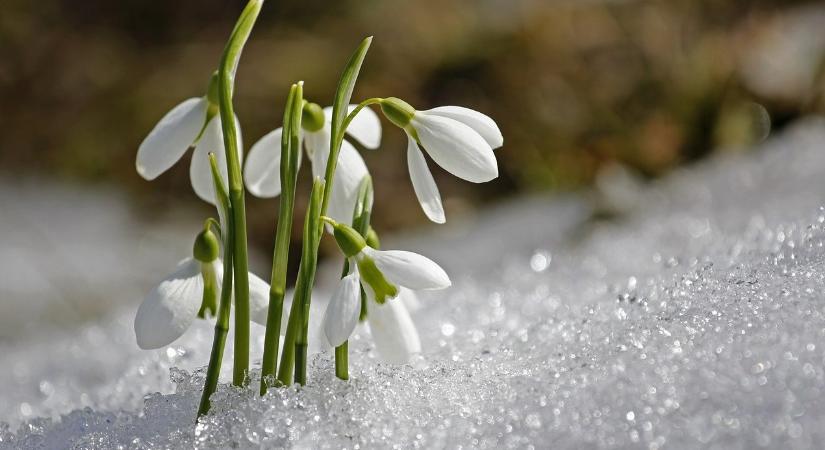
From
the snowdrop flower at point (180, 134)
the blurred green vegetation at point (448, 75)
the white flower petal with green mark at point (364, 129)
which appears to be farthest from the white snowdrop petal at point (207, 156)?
the blurred green vegetation at point (448, 75)

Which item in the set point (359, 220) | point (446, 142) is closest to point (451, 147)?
point (446, 142)

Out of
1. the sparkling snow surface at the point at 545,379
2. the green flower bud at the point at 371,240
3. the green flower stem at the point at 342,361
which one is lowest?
the sparkling snow surface at the point at 545,379

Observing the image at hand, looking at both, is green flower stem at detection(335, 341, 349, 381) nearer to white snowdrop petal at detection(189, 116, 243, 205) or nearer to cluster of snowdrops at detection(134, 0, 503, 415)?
cluster of snowdrops at detection(134, 0, 503, 415)

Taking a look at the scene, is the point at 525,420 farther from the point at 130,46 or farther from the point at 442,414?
the point at 130,46

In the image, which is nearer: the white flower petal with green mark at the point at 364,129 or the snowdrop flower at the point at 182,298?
the snowdrop flower at the point at 182,298

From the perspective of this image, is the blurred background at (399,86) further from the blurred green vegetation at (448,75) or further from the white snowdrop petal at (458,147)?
the white snowdrop petal at (458,147)

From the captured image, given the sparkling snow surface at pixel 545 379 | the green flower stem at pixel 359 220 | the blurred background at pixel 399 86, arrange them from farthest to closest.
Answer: the blurred background at pixel 399 86 < the green flower stem at pixel 359 220 < the sparkling snow surface at pixel 545 379

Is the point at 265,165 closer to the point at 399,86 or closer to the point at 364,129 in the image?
the point at 364,129

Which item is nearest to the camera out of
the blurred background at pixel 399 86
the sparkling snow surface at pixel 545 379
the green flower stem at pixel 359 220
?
the sparkling snow surface at pixel 545 379
